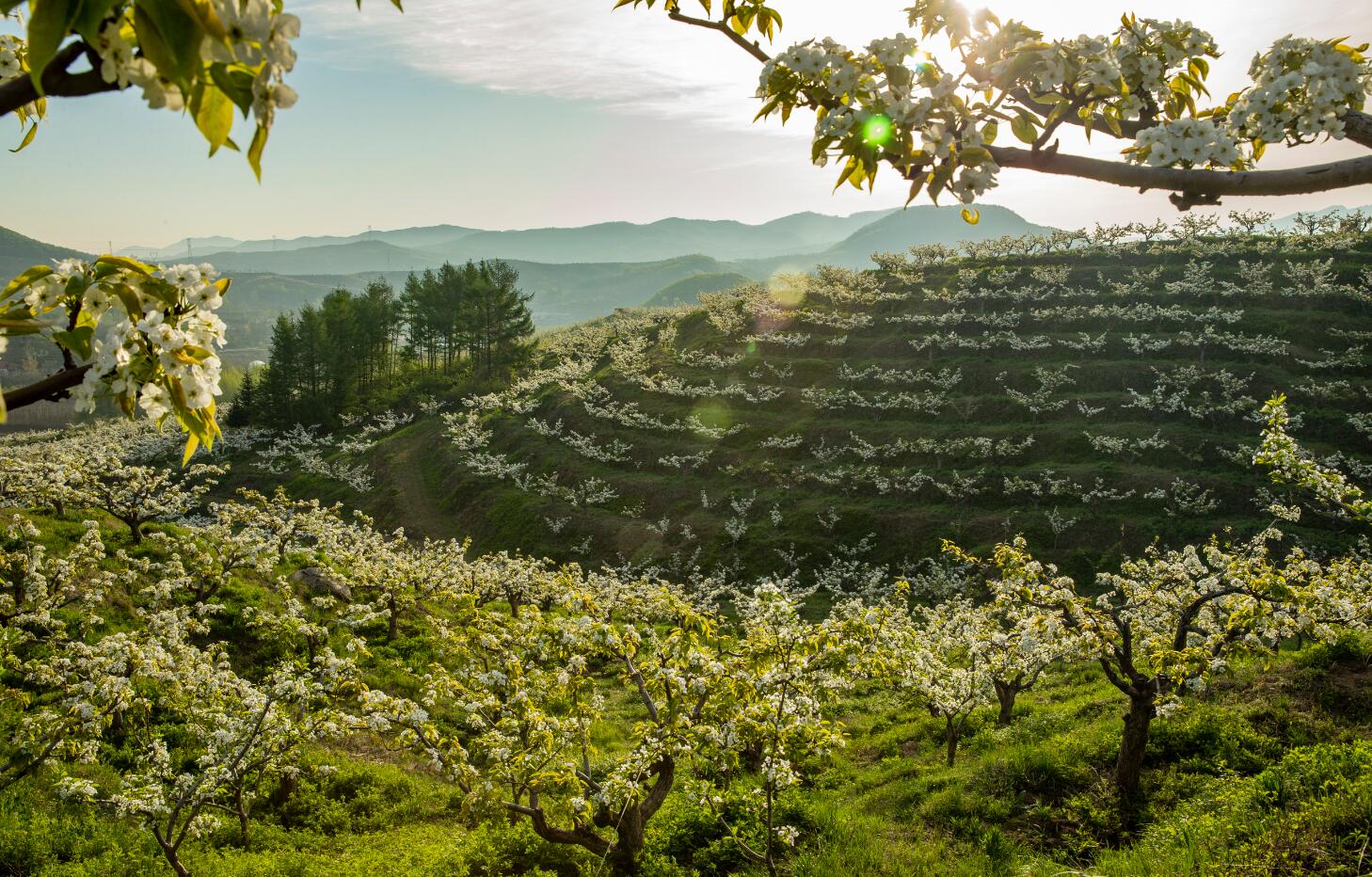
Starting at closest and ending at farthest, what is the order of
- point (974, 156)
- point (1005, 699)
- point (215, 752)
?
point (974, 156)
point (215, 752)
point (1005, 699)

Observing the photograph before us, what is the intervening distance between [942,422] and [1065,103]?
139ft

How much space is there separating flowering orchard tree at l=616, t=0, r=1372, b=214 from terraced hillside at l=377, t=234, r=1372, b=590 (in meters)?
30.8

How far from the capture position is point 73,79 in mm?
1770

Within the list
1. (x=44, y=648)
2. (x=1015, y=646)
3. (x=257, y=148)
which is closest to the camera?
(x=257, y=148)

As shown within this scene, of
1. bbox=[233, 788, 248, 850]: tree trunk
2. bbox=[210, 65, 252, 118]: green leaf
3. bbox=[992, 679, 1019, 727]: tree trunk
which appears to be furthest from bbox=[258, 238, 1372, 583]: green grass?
bbox=[210, 65, 252, 118]: green leaf

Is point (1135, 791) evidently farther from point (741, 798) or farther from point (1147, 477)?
point (1147, 477)

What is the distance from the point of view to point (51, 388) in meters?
2.28

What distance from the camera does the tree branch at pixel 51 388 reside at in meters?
2.24

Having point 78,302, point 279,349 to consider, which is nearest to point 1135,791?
point 78,302

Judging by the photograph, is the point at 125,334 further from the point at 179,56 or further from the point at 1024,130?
the point at 1024,130

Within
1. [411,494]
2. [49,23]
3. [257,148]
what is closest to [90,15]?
[49,23]

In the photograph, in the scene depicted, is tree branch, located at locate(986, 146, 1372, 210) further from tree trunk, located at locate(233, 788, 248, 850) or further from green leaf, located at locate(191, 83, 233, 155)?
tree trunk, located at locate(233, 788, 248, 850)

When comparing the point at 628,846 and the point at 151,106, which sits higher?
the point at 151,106

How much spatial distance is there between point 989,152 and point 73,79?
135 inches
